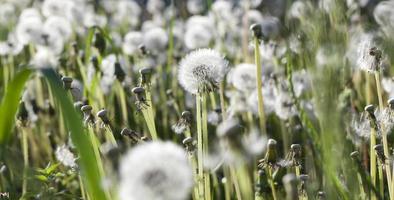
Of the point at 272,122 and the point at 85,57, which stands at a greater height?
the point at 85,57

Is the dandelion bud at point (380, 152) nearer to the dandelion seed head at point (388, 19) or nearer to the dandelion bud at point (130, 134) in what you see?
the dandelion seed head at point (388, 19)

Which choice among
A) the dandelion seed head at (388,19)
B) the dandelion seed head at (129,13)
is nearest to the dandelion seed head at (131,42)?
the dandelion seed head at (129,13)

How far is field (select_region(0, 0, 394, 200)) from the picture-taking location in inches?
28.8

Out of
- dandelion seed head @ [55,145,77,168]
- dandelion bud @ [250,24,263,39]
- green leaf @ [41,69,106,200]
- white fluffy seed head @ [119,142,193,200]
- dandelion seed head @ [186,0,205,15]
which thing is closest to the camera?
white fluffy seed head @ [119,142,193,200]

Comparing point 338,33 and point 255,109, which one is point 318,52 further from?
point 255,109

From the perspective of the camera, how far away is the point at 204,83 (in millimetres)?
1120

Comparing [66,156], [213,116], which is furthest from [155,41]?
[66,156]

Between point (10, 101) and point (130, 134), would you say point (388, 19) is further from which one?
point (10, 101)

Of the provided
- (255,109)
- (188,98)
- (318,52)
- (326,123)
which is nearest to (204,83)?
(318,52)

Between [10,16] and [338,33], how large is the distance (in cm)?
273

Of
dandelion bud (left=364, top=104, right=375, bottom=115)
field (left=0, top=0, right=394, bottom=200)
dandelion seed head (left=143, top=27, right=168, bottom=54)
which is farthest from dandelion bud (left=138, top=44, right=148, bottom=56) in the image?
dandelion bud (left=364, top=104, right=375, bottom=115)

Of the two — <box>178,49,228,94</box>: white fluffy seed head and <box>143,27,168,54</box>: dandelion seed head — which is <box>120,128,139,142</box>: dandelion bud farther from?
<box>143,27,168,54</box>: dandelion seed head

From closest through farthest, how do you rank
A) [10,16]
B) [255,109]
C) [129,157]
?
[129,157] → [255,109] → [10,16]

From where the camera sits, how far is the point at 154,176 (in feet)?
2.09
